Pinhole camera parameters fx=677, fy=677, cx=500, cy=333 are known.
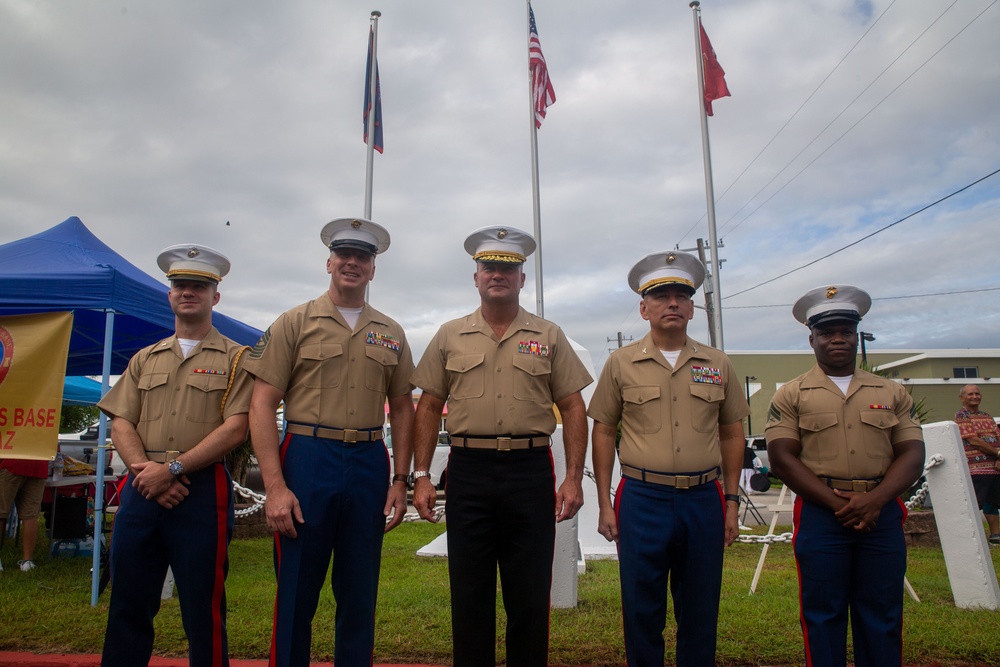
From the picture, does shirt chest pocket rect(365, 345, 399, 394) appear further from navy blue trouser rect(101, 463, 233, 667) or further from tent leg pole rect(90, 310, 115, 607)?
tent leg pole rect(90, 310, 115, 607)

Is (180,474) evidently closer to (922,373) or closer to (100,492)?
(100,492)

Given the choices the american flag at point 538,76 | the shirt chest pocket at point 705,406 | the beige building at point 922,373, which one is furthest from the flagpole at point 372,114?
the beige building at point 922,373

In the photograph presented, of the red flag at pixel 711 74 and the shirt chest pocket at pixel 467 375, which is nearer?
the shirt chest pocket at pixel 467 375

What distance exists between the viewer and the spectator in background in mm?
6534

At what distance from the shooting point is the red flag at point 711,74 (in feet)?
35.7

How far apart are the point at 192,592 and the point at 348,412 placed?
1027 mm

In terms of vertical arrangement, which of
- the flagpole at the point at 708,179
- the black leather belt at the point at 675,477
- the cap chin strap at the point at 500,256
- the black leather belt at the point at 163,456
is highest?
the flagpole at the point at 708,179

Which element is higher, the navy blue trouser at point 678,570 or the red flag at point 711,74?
the red flag at point 711,74

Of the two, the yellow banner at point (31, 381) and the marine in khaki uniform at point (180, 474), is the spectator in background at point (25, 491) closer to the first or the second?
the yellow banner at point (31, 381)

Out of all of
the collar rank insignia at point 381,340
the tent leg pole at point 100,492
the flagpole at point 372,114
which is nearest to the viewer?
the collar rank insignia at point 381,340

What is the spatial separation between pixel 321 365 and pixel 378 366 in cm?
26

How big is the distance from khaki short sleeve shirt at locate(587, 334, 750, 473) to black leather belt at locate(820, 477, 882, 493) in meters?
0.48

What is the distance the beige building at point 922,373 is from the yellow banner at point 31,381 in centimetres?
2280

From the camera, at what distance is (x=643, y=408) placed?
3.15 metres
